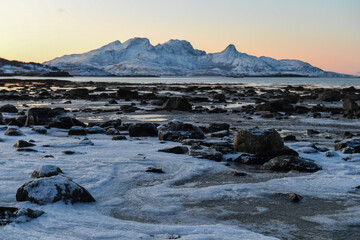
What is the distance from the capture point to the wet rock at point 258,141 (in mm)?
8422

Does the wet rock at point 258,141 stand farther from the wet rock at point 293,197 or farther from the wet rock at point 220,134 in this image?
the wet rock at point 293,197

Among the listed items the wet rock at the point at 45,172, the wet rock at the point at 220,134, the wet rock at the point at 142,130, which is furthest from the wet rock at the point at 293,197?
the wet rock at the point at 142,130

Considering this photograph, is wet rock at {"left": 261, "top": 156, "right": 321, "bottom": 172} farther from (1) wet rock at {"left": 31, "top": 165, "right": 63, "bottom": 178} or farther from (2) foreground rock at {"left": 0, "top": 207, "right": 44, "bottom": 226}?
(2) foreground rock at {"left": 0, "top": 207, "right": 44, "bottom": 226}

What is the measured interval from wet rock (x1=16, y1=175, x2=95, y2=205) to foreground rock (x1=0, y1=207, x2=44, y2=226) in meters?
0.41

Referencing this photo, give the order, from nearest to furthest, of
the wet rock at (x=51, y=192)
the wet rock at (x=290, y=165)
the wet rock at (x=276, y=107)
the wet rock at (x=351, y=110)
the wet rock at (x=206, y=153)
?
the wet rock at (x=51, y=192)
the wet rock at (x=290, y=165)
the wet rock at (x=206, y=153)
the wet rock at (x=351, y=110)
the wet rock at (x=276, y=107)

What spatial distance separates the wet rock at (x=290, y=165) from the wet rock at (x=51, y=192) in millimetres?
3820

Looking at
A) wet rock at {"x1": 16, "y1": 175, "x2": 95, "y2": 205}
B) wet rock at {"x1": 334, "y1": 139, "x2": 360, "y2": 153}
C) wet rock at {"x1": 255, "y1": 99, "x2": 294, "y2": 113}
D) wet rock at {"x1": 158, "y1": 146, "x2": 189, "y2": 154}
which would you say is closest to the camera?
wet rock at {"x1": 16, "y1": 175, "x2": 95, "y2": 205}

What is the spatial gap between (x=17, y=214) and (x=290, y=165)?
4.95 metres

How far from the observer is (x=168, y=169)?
684 centimetres

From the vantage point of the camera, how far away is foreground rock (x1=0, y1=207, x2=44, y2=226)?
3850 millimetres

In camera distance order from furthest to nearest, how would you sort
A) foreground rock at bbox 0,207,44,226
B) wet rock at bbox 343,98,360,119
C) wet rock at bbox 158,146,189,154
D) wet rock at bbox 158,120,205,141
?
wet rock at bbox 343,98,360,119, wet rock at bbox 158,120,205,141, wet rock at bbox 158,146,189,154, foreground rock at bbox 0,207,44,226

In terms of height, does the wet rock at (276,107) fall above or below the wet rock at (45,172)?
above

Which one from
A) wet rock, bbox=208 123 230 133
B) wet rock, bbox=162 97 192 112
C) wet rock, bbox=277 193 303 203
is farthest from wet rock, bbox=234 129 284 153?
wet rock, bbox=162 97 192 112

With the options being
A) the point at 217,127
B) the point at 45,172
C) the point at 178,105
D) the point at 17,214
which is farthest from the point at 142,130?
the point at 178,105
